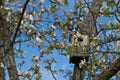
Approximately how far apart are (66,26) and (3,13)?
224 centimetres

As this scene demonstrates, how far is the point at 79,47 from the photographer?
766cm

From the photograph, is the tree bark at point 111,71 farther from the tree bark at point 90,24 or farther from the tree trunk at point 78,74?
the tree bark at point 90,24

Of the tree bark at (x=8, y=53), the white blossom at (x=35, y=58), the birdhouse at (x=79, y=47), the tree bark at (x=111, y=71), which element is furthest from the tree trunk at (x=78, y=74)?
the tree bark at (x=111, y=71)

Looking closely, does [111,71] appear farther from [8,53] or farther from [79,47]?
[8,53]

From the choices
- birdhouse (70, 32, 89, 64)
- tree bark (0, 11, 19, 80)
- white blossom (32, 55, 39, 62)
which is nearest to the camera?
birdhouse (70, 32, 89, 64)

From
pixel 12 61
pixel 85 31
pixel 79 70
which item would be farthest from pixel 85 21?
pixel 12 61

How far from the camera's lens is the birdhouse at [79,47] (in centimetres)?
732

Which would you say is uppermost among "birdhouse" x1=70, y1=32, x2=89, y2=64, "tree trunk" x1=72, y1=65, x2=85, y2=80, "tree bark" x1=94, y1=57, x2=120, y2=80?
"birdhouse" x1=70, y1=32, x2=89, y2=64

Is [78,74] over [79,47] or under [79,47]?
under

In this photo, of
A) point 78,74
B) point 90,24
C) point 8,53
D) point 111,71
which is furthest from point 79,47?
point 90,24

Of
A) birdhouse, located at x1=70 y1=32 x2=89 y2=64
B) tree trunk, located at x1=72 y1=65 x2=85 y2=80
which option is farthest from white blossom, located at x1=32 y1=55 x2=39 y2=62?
tree trunk, located at x1=72 y1=65 x2=85 y2=80

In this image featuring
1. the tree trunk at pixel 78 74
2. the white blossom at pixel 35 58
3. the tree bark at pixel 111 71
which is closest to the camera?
the tree bark at pixel 111 71

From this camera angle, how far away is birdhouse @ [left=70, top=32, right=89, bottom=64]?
7.32 m

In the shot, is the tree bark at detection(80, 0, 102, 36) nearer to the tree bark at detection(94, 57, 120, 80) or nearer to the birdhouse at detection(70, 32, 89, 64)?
the birdhouse at detection(70, 32, 89, 64)
